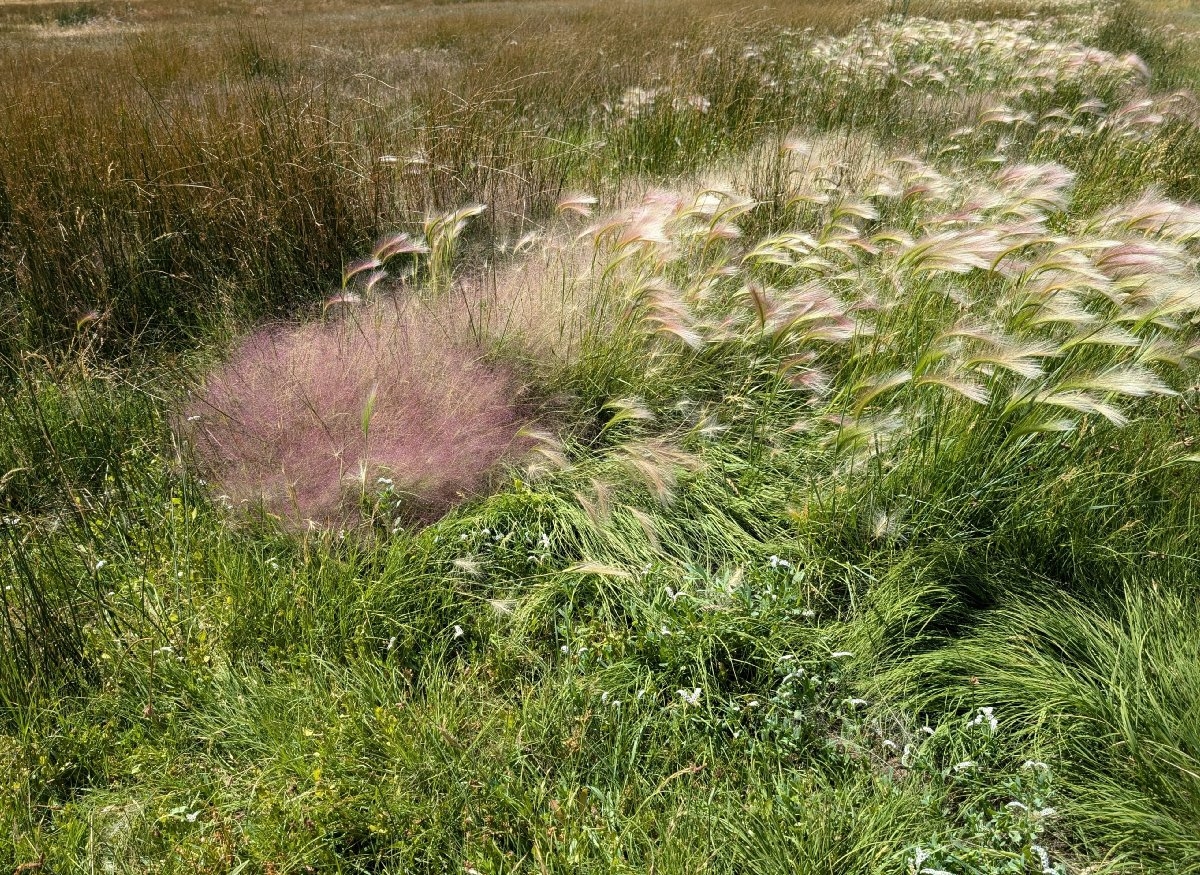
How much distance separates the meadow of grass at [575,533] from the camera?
4.72 ft

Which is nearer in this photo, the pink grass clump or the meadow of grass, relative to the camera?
the meadow of grass

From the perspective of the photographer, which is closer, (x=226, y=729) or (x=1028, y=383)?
(x=226, y=729)

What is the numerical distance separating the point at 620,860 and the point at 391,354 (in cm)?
185

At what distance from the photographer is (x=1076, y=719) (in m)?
1.61

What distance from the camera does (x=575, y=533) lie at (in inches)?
88.0

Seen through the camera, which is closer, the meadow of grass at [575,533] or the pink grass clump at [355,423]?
the meadow of grass at [575,533]

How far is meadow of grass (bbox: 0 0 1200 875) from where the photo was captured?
56.6 inches

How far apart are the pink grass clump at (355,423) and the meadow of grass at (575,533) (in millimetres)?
15

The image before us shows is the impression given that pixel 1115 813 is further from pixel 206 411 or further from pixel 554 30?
pixel 554 30

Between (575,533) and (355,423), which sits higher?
(355,423)

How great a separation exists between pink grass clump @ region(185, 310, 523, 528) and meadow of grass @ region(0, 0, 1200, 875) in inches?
0.6

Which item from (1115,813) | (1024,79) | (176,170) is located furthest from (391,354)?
(1024,79)

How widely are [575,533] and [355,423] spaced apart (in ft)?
2.76

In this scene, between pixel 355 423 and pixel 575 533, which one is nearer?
pixel 575 533
